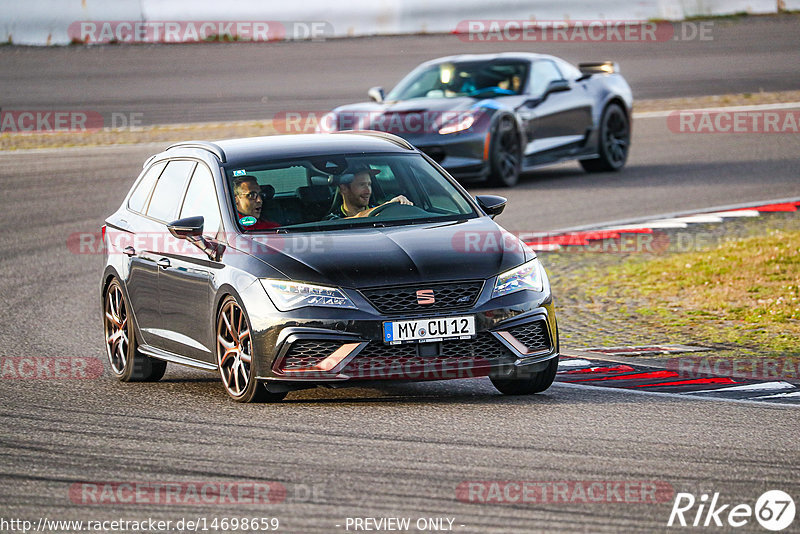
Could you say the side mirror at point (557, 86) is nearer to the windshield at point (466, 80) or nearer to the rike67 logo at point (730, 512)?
the windshield at point (466, 80)

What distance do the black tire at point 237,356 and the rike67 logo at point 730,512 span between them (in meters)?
2.94

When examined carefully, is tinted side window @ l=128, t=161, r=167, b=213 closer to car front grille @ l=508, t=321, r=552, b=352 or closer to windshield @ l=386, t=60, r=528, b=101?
car front grille @ l=508, t=321, r=552, b=352

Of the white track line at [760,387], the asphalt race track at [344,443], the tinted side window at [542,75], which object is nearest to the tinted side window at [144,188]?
the asphalt race track at [344,443]

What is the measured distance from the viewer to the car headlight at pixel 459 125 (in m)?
18.2

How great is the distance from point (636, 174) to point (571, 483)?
49.1 ft

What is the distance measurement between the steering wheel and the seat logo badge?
1.14 metres

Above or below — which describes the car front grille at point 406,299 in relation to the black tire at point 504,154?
above

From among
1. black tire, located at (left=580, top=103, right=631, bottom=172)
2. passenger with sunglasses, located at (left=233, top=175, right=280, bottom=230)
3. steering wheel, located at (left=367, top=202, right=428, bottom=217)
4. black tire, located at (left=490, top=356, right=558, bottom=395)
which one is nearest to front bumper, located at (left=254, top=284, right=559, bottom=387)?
black tire, located at (left=490, top=356, right=558, bottom=395)

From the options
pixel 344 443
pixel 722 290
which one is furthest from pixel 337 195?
pixel 722 290

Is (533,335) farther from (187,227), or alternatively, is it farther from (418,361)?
(187,227)

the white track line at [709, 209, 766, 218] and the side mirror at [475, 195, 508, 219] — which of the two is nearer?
the side mirror at [475, 195, 508, 219]

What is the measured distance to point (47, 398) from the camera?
8828mm

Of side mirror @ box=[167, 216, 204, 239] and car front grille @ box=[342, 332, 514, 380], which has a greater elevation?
side mirror @ box=[167, 216, 204, 239]

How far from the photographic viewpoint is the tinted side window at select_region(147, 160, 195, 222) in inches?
379
